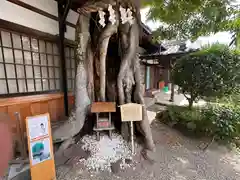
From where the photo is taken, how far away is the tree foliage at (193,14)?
322cm

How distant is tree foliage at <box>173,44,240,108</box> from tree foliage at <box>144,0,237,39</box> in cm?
75

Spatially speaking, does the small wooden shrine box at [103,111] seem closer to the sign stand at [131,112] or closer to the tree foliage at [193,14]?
the sign stand at [131,112]

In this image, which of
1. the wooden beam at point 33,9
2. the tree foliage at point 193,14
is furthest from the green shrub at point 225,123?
the wooden beam at point 33,9

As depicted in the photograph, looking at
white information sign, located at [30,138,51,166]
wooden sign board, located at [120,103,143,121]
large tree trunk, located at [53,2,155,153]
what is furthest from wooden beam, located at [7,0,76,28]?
wooden sign board, located at [120,103,143,121]

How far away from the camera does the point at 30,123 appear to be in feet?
5.99

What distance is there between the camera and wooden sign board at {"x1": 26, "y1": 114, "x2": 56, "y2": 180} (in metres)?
1.86

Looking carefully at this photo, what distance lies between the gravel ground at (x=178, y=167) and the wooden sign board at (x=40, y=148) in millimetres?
356

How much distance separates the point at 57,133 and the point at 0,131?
1.42m

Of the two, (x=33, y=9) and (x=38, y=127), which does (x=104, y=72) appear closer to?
(x=38, y=127)

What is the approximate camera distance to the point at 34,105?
3.22m

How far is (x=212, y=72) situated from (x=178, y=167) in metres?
2.79

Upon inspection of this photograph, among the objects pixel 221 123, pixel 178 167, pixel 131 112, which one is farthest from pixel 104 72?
pixel 221 123

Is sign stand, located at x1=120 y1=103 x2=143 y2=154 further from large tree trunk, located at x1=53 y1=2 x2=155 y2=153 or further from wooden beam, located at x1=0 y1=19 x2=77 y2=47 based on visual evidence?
wooden beam, located at x1=0 y1=19 x2=77 y2=47

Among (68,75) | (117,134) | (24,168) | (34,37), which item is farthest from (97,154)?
(34,37)
